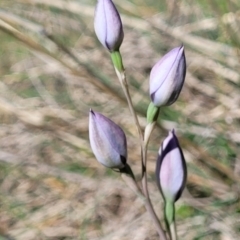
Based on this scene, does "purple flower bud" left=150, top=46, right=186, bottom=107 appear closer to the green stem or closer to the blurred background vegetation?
the green stem

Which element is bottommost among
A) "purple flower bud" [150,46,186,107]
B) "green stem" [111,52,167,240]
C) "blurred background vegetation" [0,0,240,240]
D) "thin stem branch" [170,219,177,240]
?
"blurred background vegetation" [0,0,240,240]

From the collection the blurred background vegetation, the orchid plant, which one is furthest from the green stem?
the blurred background vegetation

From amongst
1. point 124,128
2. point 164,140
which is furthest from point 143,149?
point 124,128

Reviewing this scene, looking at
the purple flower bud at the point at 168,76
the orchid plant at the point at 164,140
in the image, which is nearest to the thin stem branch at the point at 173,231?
the orchid plant at the point at 164,140

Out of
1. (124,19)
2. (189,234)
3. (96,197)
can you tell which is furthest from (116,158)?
(124,19)

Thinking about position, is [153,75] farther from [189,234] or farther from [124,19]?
[124,19]

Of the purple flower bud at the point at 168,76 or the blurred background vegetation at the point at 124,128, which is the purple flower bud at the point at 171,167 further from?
the blurred background vegetation at the point at 124,128
